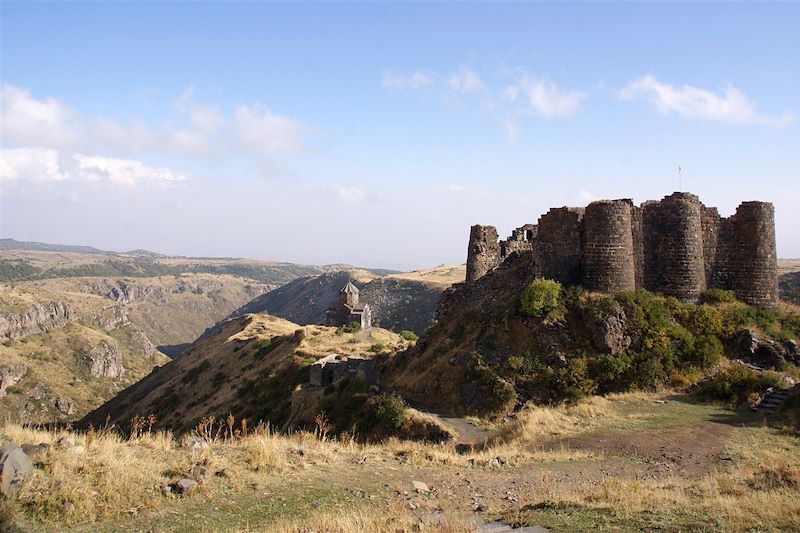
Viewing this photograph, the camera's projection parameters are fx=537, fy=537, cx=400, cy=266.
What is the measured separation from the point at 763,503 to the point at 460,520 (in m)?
4.19

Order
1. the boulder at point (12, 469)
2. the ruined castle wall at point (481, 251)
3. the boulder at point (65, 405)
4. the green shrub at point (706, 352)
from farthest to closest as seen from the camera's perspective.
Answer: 1. the boulder at point (65, 405)
2. the ruined castle wall at point (481, 251)
3. the green shrub at point (706, 352)
4. the boulder at point (12, 469)

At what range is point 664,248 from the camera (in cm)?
2052

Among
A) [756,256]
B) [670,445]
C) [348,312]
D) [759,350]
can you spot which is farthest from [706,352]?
[348,312]

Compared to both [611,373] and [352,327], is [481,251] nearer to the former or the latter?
[611,373]

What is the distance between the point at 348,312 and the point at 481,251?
1067 inches

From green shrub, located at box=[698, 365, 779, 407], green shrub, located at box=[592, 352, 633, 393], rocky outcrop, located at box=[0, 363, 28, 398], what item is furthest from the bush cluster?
rocky outcrop, located at box=[0, 363, 28, 398]

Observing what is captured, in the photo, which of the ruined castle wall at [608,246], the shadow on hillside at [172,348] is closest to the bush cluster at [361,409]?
the ruined castle wall at [608,246]

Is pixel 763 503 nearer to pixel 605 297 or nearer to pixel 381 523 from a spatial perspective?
pixel 381 523

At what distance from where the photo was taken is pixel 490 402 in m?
17.9

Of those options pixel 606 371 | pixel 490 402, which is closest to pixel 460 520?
pixel 490 402

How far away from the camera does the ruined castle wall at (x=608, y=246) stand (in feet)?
63.7

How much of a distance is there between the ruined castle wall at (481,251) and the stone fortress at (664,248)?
5.77m

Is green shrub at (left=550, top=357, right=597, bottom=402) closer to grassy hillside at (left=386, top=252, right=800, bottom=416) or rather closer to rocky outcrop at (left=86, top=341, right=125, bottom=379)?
grassy hillside at (left=386, top=252, right=800, bottom=416)

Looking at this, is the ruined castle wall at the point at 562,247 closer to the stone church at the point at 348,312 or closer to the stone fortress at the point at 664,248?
the stone fortress at the point at 664,248
